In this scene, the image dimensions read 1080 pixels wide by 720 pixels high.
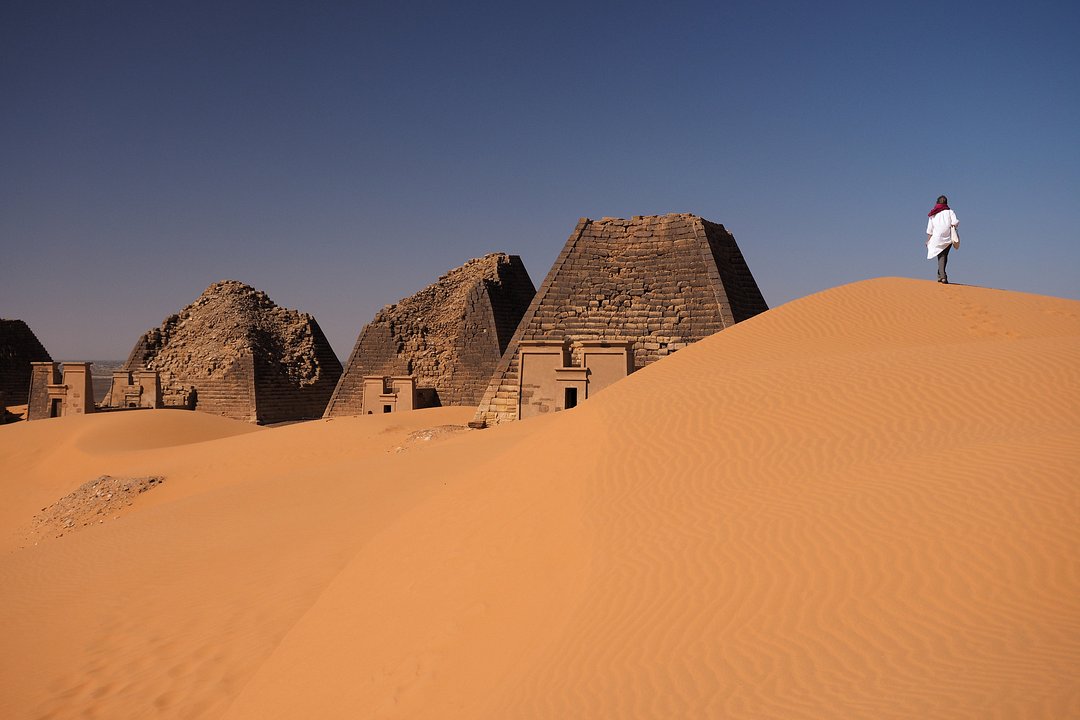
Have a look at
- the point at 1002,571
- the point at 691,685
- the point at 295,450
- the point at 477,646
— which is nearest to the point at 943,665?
the point at 1002,571

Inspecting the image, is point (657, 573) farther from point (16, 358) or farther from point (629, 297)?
point (16, 358)

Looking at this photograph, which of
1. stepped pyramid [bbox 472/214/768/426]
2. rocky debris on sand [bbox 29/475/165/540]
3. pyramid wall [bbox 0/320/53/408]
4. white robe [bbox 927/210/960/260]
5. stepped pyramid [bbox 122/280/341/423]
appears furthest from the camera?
pyramid wall [bbox 0/320/53/408]

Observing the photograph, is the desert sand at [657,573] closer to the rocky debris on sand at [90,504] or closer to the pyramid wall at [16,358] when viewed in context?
the rocky debris on sand at [90,504]

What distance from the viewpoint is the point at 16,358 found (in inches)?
1508

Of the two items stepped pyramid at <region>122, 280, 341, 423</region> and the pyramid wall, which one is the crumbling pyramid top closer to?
stepped pyramid at <region>122, 280, 341, 423</region>

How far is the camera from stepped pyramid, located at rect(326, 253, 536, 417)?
2845 cm

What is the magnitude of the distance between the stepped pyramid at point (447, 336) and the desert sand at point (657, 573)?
700 inches

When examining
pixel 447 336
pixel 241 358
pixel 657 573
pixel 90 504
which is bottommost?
pixel 90 504

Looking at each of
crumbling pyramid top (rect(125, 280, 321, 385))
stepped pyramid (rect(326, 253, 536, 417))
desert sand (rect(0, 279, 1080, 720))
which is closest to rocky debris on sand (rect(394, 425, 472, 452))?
desert sand (rect(0, 279, 1080, 720))

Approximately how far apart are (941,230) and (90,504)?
54.0 ft

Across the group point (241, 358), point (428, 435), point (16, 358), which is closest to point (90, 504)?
point (428, 435)

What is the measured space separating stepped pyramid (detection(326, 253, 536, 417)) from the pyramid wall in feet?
61.2

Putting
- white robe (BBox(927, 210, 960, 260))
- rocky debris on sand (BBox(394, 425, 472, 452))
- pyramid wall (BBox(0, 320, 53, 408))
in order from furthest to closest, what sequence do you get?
pyramid wall (BBox(0, 320, 53, 408)) → rocky debris on sand (BBox(394, 425, 472, 452)) → white robe (BBox(927, 210, 960, 260))

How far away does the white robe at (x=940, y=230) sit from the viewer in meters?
12.3
